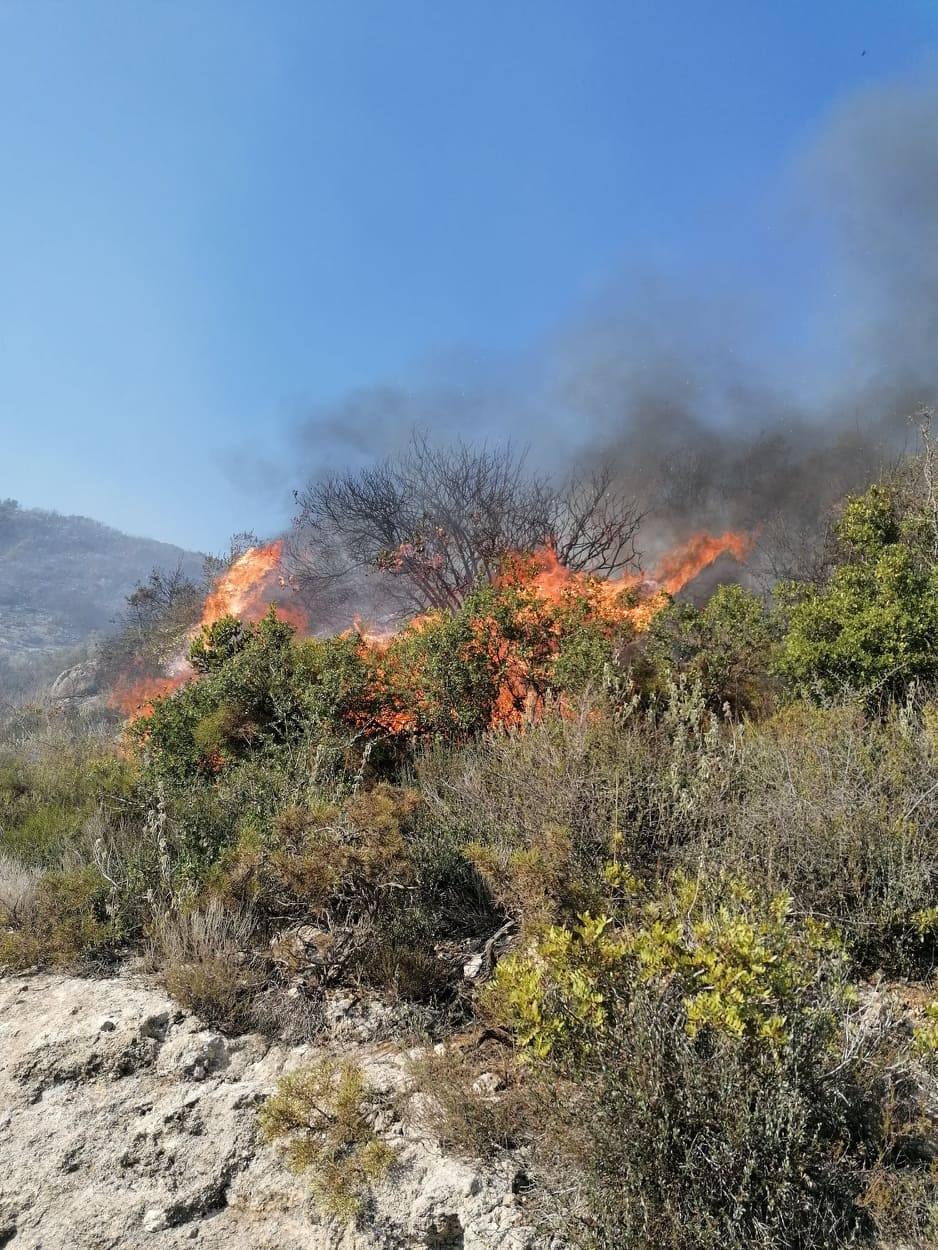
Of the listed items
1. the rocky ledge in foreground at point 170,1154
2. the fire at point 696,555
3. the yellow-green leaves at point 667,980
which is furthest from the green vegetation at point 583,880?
the fire at point 696,555

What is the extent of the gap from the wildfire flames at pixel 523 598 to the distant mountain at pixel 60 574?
73.0ft

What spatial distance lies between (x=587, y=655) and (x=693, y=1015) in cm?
565

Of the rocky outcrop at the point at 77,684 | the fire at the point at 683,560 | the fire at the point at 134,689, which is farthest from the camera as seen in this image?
the rocky outcrop at the point at 77,684

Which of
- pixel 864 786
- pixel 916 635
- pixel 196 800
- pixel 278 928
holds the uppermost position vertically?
pixel 916 635

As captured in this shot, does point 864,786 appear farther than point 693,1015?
Yes

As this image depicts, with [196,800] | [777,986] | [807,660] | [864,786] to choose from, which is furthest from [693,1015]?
[807,660]

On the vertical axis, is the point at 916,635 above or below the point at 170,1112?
above

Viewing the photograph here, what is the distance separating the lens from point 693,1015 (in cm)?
219

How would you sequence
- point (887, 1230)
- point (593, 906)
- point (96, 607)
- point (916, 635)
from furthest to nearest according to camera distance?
1. point (96, 607)
2. point (916, 635)
3. point (593, 906)
4. point (887, 1230)

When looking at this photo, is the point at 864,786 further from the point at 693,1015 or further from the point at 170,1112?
the point at 170,1112

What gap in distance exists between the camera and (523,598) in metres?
8.41

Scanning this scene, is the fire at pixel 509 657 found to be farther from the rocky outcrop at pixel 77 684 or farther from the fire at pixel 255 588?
the rocky outcrop at pixel 77 684

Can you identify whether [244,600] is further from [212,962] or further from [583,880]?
[583,880]

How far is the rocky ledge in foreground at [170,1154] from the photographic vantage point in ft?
8.14
